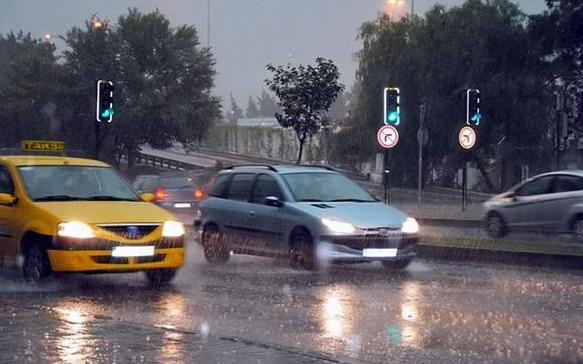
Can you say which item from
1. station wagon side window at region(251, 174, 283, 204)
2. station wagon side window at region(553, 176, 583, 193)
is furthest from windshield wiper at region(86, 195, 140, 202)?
station wagon side window at region(553, 176, 583, 193)

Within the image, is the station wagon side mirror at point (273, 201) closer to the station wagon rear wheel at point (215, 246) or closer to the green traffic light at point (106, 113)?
the station wagon rear wheel at point (215, 246)

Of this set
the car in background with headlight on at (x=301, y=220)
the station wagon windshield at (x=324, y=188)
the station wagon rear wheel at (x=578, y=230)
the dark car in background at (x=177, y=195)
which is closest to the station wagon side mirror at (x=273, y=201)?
the car in background with headlight on at (x=301, y=220)

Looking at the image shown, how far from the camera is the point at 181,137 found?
204ft

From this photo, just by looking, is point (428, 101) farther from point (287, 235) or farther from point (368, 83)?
point (287, 235)

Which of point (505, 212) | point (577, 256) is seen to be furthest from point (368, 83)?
point (577, 256)

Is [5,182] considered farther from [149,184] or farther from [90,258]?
[149,184]

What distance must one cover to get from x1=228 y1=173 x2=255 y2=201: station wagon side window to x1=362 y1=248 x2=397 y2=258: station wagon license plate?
2.78 metres

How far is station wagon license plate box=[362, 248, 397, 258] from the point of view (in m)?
14.8

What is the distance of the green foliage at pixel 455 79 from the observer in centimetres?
4722

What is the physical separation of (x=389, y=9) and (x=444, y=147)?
10.5m

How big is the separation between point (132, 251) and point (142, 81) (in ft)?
161

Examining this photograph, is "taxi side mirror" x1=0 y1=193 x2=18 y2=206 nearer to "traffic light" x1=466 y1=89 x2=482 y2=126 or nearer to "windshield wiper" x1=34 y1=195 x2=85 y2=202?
"windshield wiper" x1=34 y1=195 x2=85 y2=202

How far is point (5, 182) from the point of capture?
1425cm

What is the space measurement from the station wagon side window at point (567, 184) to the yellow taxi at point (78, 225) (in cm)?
904
